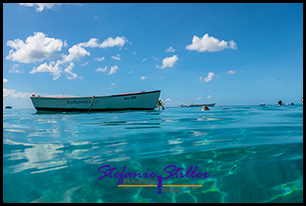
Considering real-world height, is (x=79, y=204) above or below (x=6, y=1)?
below

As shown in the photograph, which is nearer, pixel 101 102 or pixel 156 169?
pixel 156 169

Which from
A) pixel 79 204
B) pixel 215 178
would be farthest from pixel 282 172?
pixel 79 204

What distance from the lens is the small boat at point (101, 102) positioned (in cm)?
1964

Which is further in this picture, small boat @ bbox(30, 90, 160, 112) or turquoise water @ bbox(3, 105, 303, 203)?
small boat @ bbox(30, 90, 160, 112)

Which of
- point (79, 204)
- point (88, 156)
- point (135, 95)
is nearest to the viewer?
point (79, 204)

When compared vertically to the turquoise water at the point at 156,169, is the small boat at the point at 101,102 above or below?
above

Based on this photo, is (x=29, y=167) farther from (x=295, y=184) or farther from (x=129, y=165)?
(x=295, y=184)

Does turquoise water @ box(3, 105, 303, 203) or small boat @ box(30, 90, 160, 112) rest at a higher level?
small boat @ box(30, 90, 160, 112)

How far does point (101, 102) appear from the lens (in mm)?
19594

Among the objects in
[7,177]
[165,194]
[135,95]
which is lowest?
[165,194]

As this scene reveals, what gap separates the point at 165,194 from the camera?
6.72ft

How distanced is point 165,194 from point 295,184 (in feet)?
5.66

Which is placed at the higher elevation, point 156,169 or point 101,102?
point 101,102

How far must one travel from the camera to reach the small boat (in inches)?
773
